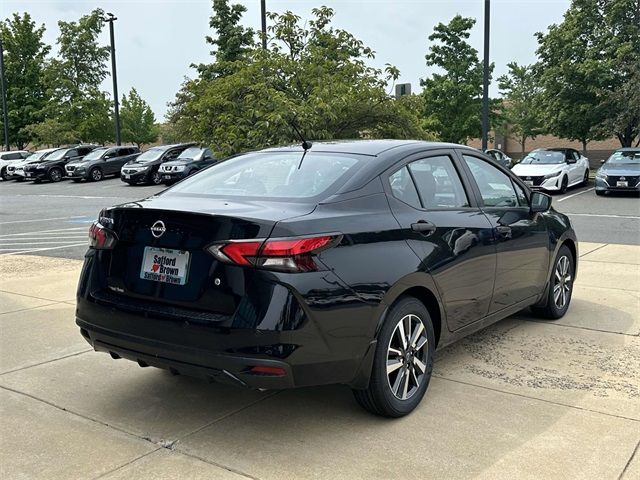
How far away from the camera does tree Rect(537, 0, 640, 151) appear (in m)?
25.3

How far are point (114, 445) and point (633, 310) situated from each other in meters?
4.91

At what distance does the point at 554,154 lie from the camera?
22.3m

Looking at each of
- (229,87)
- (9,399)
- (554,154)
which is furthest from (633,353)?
(554,154)

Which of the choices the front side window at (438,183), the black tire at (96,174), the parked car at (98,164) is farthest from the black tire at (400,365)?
the black tire at (96,174)

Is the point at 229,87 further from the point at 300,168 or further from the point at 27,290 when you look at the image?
the point at 300,168

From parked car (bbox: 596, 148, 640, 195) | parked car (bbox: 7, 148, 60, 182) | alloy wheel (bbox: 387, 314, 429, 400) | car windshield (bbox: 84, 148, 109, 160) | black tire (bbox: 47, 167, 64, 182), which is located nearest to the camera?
alloy wheel (bbox: 387, 314, 429, 400)

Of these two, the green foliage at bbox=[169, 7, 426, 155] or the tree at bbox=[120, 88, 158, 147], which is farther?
the tree at bbox=[120, 88, 158, 147]

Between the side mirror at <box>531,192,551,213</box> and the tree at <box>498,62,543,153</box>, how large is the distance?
41.0 meters

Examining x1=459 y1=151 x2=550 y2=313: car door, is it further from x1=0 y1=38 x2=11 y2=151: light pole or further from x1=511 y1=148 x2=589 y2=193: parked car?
x1=0 y1=38 x2=11 y2=151: light pole

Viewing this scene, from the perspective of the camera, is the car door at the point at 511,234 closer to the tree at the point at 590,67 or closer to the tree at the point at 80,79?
the tree at the point at 590,67

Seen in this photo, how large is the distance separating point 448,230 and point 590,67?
961 inches

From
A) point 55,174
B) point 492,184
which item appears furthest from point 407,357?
point 55,174

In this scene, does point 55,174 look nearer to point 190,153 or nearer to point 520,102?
point 190,153

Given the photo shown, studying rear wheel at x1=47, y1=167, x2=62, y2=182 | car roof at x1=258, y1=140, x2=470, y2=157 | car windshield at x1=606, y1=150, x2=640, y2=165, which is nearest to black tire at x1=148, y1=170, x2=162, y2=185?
rear wheel at x1=47, y1=167, x2=62, y2=182
